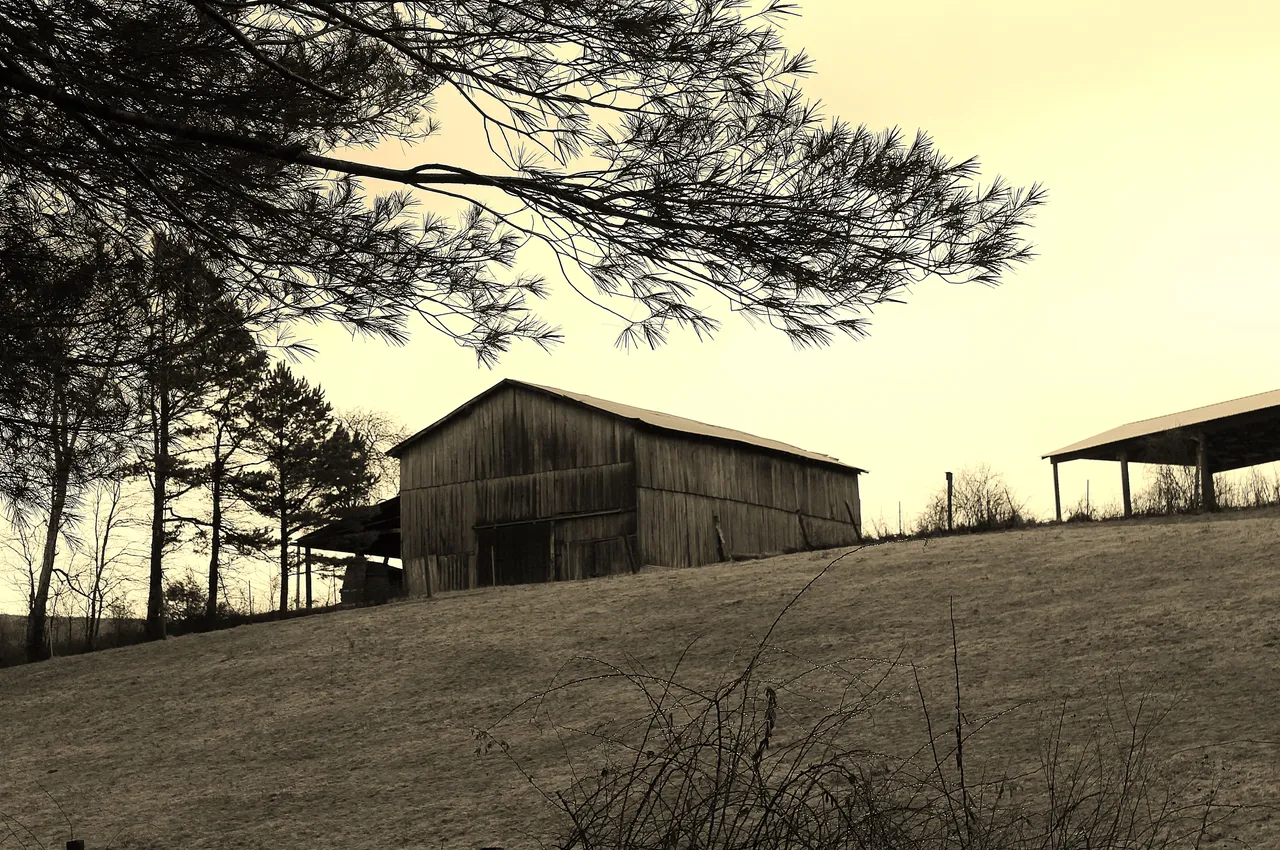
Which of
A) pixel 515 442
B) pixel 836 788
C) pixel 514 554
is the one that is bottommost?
pixel 836 788

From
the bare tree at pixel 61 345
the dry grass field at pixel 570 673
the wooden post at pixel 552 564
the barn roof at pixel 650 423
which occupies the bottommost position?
the dry grass field at pixel 570 673

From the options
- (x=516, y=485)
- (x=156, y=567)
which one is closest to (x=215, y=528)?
(x=156, y=567)

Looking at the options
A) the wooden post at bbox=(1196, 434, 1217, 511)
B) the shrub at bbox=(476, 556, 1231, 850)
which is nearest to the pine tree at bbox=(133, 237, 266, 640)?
the shrub at bbox=(476, 556, 1231, 850)

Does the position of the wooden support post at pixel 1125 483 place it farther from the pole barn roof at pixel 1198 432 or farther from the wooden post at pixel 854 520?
the wooden post at pixel 854 520

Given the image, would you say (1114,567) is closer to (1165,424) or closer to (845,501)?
(1165,424)

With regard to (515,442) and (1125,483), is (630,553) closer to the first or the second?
(515,442)

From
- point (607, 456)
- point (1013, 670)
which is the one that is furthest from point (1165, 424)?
point (1013, 670)

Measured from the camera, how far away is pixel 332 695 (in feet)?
65.4

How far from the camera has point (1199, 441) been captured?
2847cm

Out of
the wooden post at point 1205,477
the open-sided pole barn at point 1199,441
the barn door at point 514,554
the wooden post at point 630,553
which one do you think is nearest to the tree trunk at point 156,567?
the barn door at point 514,554

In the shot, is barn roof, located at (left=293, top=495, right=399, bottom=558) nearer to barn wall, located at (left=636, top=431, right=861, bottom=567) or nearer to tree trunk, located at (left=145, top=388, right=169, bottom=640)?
tree trunk, located at (left=145, top=388, right=169, bottom=640)

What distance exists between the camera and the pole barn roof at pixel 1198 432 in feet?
92.0

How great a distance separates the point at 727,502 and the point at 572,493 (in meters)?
4.33

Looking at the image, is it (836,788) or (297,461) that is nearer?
(836,788)
